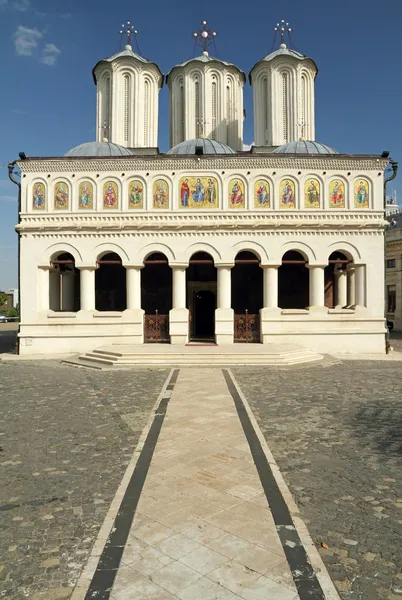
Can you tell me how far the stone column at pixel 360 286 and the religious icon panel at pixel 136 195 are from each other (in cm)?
1088

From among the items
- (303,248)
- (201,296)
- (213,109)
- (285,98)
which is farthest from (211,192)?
(285,98)

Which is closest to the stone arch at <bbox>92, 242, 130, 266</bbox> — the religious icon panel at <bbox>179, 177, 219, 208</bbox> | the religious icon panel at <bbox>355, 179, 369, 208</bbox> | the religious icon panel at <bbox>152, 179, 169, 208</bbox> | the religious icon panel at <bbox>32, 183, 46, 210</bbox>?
the religious icon panel at <bbox>152, 179, 169, 208</bbox>

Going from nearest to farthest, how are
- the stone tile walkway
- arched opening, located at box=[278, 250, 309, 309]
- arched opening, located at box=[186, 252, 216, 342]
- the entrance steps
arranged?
the stone tile walkway
the entrance steps
arched opening, located at box=[278, 250, 309, 309]
arched opening, located at box=[186, 252, 216, 342]

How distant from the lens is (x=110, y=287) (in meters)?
23.1

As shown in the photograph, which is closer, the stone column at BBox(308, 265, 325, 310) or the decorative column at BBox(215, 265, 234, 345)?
the decorative column at BBox(215, 265, 234, 345)

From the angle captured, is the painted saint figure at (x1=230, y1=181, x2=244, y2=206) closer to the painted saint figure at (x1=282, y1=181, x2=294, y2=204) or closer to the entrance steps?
the painted saint figure at (x1=282, y1=181, x2=294, y2=204)

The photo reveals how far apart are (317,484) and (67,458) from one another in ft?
11.7

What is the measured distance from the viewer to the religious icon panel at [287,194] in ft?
66.0

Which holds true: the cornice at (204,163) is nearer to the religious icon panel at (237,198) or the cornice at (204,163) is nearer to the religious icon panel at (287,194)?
the religious icon panel at (287,194)

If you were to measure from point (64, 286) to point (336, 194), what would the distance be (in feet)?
48.7

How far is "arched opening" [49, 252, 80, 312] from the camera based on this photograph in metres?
21.6

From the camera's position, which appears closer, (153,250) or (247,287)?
(153,250)

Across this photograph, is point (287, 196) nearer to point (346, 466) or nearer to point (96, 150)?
point (96, 150)

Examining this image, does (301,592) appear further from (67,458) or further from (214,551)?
(67,458)
